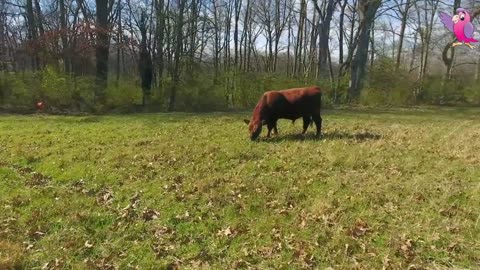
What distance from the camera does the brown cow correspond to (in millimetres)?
10672

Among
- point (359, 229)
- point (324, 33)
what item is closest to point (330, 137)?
point (359, 229)

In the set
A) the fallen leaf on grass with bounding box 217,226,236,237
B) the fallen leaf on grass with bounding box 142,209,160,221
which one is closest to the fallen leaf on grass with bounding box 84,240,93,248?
the fallen leaf on grass with bounding box 142,209,160,221

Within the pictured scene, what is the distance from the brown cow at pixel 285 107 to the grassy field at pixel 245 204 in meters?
0.69

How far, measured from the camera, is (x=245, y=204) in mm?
5875

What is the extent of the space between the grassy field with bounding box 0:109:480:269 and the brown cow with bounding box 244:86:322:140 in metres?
0.69

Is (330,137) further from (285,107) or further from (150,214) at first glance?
(150,214)

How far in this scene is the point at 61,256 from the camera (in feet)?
15.0

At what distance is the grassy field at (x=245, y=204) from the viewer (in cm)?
442

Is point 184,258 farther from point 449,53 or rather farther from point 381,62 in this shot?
point 449,53

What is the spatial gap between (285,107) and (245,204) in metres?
5.31

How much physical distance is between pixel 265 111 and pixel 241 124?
12.3ft

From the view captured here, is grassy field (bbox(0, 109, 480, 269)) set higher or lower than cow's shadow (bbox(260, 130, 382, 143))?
lower

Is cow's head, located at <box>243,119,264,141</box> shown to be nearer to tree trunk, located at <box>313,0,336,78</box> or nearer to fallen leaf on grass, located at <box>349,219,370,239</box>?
fallen leaf on grass, located at <box>349,219,370,239</box>

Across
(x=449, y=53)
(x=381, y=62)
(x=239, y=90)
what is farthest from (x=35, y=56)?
(x=449, y=53)
